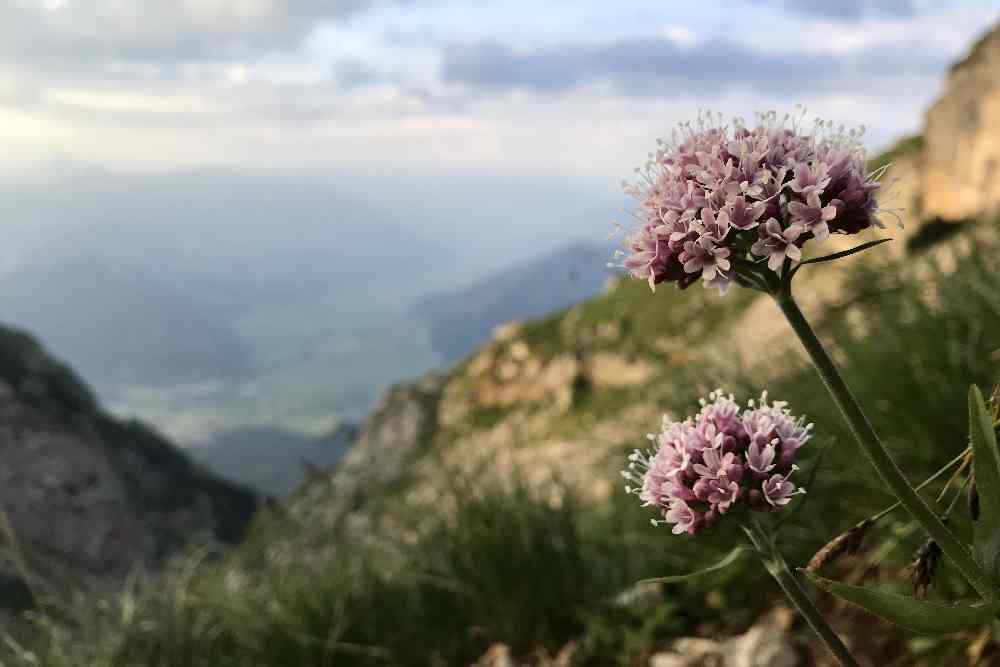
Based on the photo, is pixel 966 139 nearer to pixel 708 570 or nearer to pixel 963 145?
pixel 963 145

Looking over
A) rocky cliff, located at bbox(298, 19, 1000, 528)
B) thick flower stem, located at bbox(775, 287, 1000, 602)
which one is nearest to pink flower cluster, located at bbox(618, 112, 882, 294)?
thick flower stem, located at bbox(775, 287, 1000, 602)

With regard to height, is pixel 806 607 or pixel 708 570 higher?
pixel 708 570

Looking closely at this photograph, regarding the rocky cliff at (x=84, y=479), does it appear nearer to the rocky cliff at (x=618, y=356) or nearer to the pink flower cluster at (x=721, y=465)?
the rocky cliff at (x=618, y=356)

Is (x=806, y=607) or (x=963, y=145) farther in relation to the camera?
(x=963, y=145)

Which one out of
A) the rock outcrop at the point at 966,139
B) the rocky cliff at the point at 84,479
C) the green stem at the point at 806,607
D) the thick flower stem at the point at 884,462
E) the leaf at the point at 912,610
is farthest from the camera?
the rocky cliff at the point at 84,479

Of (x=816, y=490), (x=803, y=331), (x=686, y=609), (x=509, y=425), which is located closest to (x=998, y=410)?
(x=803, y=331)

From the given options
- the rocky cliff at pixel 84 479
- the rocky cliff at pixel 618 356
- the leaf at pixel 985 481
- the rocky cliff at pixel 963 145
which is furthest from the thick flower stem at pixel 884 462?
the rocky cliff at pixel 84 479

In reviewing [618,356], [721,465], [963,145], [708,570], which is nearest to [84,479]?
[618,356]
